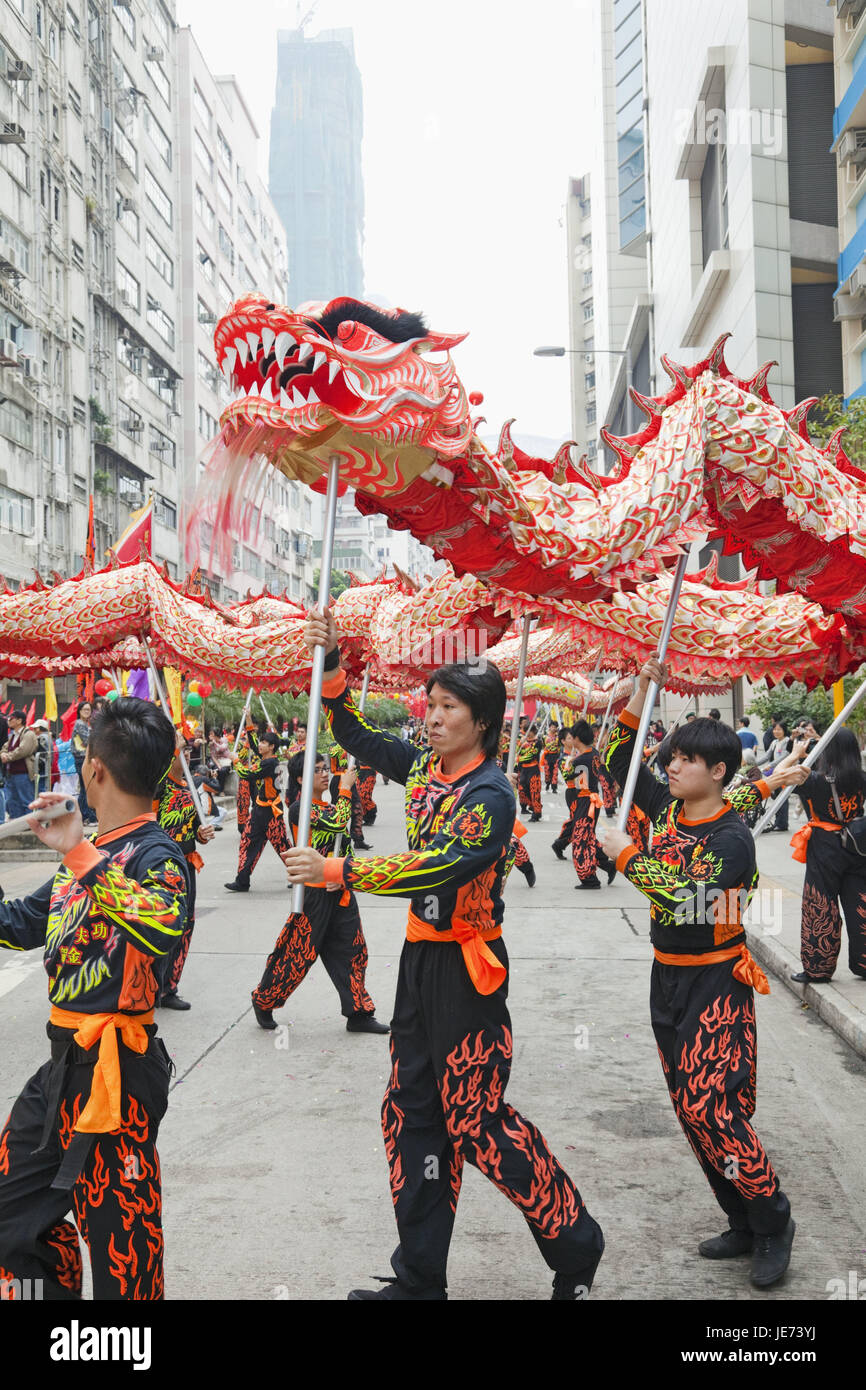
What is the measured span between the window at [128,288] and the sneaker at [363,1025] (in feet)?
103

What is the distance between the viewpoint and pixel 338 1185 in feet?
14.7

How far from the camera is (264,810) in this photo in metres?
11.9

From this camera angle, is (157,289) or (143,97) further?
(157,289)

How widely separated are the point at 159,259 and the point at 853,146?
2612 cm

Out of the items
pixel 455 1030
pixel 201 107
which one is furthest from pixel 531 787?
pixel 201 107

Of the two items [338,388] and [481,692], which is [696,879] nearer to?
[481,692]

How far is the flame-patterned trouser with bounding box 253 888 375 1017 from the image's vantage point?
21.6ft

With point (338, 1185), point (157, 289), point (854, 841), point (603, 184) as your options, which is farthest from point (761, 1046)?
point (603, 184)

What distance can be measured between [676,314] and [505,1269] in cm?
2959

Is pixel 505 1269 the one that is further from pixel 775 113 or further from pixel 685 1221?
pixel 775 113

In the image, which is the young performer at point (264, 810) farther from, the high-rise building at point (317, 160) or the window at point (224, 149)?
the high-rise building at point (317, 160)

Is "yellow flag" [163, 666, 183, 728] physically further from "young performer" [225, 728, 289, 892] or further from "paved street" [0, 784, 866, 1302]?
"paved street" [0, 784, 866, 1302]

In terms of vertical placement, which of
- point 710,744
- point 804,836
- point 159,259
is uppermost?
point 159,259

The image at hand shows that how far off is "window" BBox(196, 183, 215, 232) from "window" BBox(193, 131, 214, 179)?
50.9 inches
